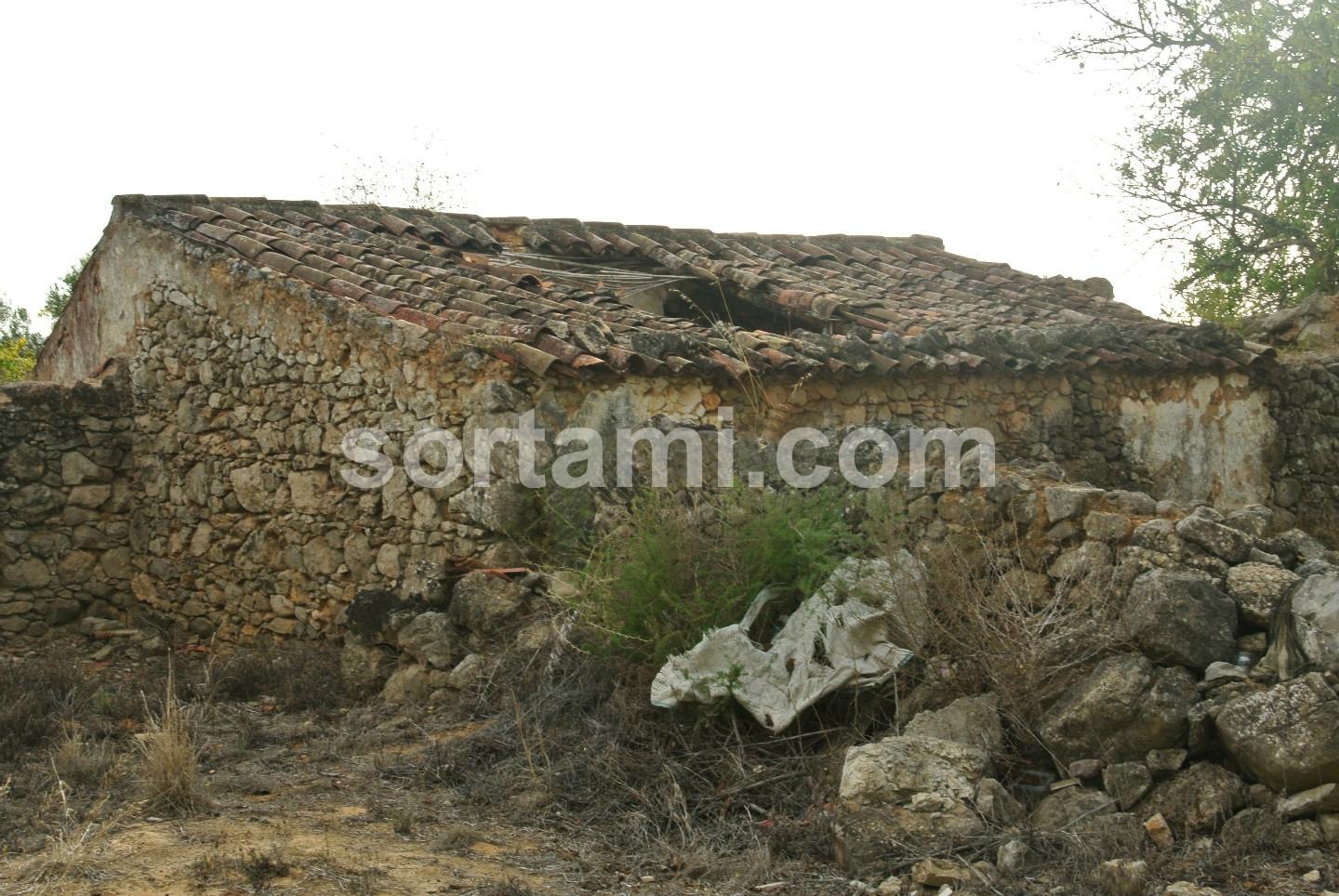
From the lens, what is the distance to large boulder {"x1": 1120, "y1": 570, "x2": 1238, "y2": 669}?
5.05m

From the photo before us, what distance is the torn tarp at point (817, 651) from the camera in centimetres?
563

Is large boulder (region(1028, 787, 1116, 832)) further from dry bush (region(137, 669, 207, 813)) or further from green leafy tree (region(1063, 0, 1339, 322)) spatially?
green leafy tree (region(1063, 0, 1339, 322))

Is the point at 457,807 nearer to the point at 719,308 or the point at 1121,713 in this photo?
the point at 1121,713

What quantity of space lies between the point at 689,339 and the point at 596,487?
133 centimetres

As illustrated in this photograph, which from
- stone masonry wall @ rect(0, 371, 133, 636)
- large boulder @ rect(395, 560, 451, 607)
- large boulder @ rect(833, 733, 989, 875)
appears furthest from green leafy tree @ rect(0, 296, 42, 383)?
large boulder @ rect(833, 733, 989, 875)

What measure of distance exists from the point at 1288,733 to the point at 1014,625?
45.2 inches

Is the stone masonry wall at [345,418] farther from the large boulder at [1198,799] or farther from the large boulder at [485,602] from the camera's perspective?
the large boulder at [1198,799]

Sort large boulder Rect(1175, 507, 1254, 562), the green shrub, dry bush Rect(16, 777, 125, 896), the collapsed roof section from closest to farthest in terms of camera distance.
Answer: dry bush Rect(16, 777, 125, 896), large boulder Rect(1175, 507, 1254, 562), the green shrub, the collapsed roof section

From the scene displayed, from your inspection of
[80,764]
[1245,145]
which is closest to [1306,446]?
[1245,145]

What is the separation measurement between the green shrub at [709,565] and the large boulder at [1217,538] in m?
1.43

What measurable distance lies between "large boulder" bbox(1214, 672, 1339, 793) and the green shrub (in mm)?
1889

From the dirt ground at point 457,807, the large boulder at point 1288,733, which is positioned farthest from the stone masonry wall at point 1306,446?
the large boulder at point 1288,733

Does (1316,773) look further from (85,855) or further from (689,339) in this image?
(689,339)

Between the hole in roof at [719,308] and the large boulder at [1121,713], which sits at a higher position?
the hole in roof at [719,308]
